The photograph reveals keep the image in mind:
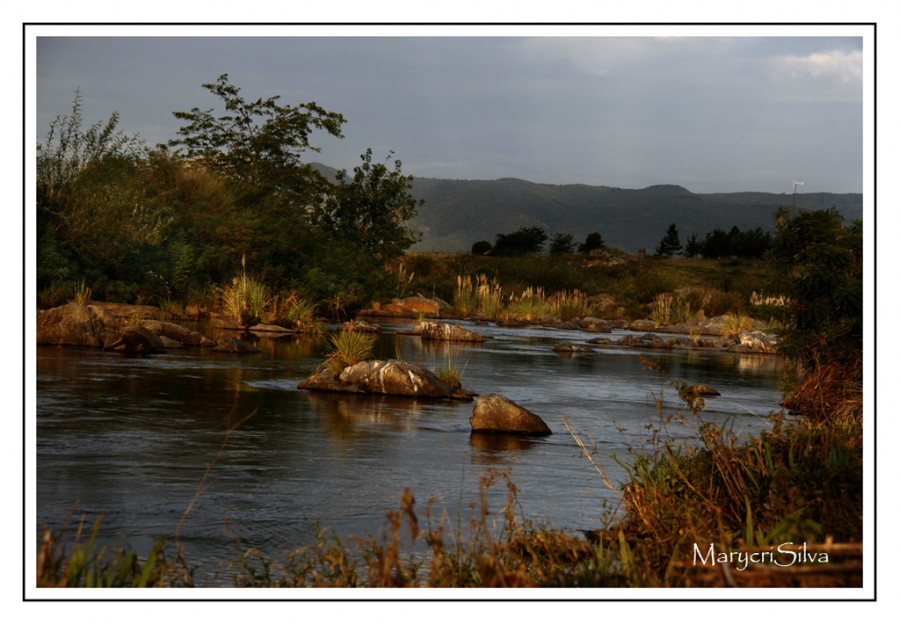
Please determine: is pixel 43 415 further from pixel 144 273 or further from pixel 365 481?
pixel 144 273

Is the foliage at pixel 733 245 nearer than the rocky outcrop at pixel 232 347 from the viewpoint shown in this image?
No

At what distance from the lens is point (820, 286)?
12.7 metres

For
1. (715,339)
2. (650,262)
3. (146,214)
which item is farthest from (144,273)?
(650,262)

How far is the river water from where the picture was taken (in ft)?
23.9

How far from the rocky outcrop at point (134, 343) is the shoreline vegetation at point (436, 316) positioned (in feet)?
0.16

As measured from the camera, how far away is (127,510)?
23.9 feet

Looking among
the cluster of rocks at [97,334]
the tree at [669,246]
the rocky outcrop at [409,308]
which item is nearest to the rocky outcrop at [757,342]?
the rocky outcrop at [409,308]

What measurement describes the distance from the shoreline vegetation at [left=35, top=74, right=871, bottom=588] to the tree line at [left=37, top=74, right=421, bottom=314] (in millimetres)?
90

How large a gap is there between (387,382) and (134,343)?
6965 millimetres

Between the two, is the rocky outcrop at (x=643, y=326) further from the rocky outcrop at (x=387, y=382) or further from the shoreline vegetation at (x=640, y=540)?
the shoreline vegetation at (x=640, y=540)

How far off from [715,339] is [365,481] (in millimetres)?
27264

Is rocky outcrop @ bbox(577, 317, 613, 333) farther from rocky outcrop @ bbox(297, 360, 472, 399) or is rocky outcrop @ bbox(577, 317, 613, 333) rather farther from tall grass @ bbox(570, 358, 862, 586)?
tall grass @ bbox(570, 358, 862, 586)

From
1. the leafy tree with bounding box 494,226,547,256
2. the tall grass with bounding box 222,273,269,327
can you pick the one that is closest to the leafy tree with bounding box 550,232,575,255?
the leafy tree with bounding box 494,226,547,256

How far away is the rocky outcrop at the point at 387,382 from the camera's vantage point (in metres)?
15.0
